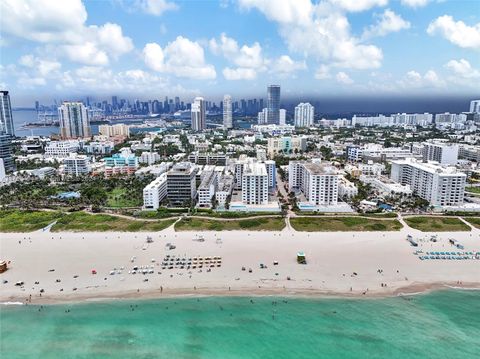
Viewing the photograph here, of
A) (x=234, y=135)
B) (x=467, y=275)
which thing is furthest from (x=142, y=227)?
(x=234, y=135)

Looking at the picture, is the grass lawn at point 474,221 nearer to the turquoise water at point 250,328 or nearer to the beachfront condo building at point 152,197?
the turquoise water at point 250,328

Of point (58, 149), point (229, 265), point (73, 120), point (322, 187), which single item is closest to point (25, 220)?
point (229, 265)

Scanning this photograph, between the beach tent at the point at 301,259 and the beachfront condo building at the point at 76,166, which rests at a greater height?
the beachfront condo building at the point at 76,166

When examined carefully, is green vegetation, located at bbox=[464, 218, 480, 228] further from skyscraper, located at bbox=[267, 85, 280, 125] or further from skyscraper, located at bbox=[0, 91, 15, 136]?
skyscraper, located at bbox=[267, 85, 280, 125]

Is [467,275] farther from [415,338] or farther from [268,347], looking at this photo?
[268,347]

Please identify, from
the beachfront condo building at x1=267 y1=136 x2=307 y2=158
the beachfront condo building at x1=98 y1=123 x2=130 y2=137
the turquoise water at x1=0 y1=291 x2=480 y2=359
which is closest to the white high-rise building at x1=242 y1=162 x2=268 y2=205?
the turquoise water at x1=0 y1=291 x2=480 y2=359

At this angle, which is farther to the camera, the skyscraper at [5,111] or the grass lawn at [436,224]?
the skyscraper at [5,111]

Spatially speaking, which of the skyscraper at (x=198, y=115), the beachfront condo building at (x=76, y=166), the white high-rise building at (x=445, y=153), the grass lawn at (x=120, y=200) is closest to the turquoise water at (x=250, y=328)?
the grass lawn at (x=120, y=200)

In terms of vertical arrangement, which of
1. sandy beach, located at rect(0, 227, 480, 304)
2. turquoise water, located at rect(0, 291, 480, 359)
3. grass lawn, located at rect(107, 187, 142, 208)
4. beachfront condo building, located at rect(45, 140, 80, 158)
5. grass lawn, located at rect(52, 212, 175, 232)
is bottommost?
turquoise water, located at rect(0, 291, 480, 359)
